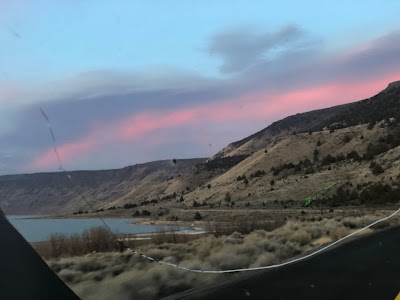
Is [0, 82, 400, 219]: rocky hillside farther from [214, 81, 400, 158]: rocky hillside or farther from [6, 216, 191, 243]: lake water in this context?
[6, 216, 191, 243]: lake water

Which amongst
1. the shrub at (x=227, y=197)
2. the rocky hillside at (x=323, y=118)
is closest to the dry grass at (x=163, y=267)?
the shrub at (x=227, y=197)

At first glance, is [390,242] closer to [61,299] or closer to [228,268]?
[228,268]

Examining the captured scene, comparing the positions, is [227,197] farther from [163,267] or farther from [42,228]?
[163,267]

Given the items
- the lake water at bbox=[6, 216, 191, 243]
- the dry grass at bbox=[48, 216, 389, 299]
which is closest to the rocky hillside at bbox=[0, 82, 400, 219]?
the lake water at bbox=[6, 216, 191, 243]

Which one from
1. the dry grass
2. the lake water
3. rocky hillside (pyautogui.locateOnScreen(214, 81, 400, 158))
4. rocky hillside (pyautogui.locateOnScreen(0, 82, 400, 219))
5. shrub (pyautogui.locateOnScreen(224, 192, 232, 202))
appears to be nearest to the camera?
the dry grass

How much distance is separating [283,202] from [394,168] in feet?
45.0

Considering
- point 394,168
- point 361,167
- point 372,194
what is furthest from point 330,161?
point 372,194

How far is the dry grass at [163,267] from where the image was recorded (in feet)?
29.9

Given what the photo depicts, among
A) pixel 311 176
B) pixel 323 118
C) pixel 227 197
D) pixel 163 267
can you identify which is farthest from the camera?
pixel 323 118

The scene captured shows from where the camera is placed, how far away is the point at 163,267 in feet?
35.7

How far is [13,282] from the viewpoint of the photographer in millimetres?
5223

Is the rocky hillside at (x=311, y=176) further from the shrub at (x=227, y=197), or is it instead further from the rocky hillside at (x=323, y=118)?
the rocky hillside at (x=323, y=118)

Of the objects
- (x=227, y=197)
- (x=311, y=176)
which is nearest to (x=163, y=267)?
(x=311, y=176)

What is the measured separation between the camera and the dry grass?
9.12 metres
